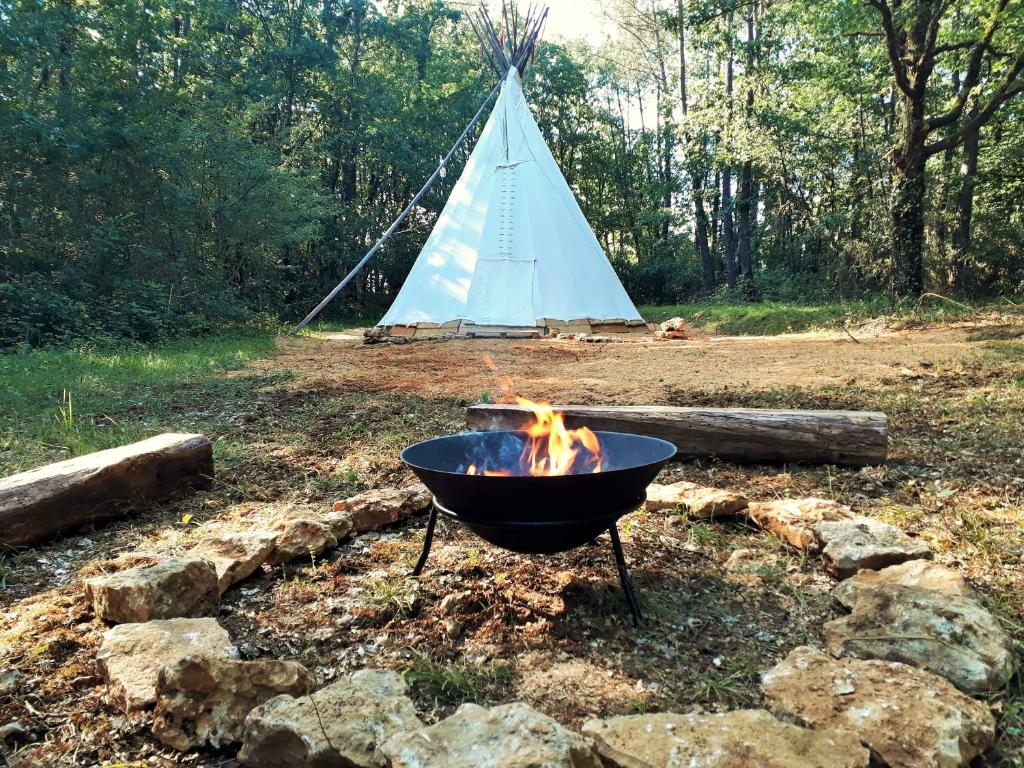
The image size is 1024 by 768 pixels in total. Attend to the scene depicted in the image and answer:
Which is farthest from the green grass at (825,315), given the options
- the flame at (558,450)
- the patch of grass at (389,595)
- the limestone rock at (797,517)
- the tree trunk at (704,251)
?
the patch of grass at (389,595)

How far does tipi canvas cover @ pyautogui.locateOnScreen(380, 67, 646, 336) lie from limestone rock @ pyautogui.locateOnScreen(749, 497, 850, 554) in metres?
8.20

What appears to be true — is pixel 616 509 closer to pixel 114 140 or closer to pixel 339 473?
pixel 339 473

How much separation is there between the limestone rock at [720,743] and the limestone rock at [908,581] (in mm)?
734

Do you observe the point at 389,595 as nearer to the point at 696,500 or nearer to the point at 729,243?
the point at 696,500

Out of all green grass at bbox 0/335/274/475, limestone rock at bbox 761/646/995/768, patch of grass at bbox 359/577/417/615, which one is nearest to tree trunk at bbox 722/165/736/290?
green grass at bbox 0/335/274/475

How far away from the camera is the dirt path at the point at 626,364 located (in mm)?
5180

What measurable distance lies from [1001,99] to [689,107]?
14.3 metres

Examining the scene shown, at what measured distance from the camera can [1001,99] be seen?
8.34 m

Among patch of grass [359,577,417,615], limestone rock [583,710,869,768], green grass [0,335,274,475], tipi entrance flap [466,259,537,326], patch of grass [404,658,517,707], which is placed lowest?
patch of grass [404,658,517,707]

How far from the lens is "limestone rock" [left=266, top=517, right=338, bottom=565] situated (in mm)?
2221

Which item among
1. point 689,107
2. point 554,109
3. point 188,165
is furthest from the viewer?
point 554,109

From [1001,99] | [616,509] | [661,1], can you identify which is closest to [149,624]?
[616,509]

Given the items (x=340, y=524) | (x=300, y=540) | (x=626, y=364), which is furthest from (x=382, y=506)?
(x=626, y=364)

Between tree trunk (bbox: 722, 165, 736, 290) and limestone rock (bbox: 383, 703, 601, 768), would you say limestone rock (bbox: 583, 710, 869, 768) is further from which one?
tree trunk (bbox: 722, 165, 736, 290)
